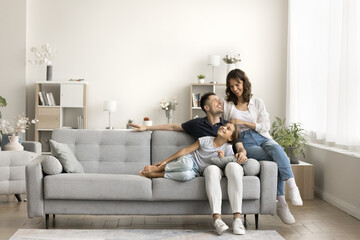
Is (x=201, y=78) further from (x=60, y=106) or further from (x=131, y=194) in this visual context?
(x=131, y=194)

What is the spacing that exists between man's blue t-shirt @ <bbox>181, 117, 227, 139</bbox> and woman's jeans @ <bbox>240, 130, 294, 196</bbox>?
0.26m

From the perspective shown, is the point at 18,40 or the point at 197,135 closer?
the point at 197,135

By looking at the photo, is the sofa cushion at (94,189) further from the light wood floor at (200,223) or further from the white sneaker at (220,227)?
the white sneaker at (220,227)

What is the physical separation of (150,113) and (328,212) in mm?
3653

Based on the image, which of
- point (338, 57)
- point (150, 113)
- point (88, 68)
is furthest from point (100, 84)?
point (338, 57)

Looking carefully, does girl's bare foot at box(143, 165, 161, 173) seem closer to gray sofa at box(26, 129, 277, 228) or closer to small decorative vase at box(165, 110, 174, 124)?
gray sofa at box(26, 129, 277, 228)

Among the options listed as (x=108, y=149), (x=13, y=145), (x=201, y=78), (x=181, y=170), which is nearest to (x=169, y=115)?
(x=201, y=78)

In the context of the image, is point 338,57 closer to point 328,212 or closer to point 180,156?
point 328,212

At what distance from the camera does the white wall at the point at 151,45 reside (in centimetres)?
792

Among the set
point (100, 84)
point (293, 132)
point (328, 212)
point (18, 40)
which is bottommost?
point (328, 212)

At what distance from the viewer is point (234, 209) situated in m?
3.99

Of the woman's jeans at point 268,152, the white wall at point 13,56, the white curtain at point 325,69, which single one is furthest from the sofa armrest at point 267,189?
the white wall at point 13,56

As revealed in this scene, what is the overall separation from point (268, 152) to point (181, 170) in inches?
32.0

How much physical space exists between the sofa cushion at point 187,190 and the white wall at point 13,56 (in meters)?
4.42
